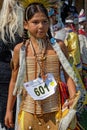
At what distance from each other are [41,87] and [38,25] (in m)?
0.49

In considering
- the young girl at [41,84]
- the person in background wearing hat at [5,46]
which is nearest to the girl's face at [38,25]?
the young girl at [41,84]

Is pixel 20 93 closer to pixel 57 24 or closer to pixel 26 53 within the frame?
pixel 26 53

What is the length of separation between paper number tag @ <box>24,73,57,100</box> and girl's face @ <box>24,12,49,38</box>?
332mm

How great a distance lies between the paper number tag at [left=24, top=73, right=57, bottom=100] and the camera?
3.88m

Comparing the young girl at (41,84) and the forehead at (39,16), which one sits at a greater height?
the forehead at (39,16)

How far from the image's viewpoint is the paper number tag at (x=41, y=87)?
12.7 feet

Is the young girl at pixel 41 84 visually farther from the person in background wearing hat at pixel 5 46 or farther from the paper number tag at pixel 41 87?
the person in background wearing hat at pixel 5 46

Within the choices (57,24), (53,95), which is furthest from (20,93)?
(57,24)

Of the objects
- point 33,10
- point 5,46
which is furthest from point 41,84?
point 5,46

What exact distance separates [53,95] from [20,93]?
290 mm

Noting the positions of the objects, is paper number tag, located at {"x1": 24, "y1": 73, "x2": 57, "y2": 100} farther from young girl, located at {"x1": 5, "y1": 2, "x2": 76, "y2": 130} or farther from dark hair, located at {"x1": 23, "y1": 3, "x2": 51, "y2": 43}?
dark hair, located at {"x1": 23, "y1": 3, "x2": 51, "y2": 43}

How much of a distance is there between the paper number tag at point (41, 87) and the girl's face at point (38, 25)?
0.33 m

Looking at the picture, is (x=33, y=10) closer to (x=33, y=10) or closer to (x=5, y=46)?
(x=33, y=10)

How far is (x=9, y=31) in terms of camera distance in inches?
187
